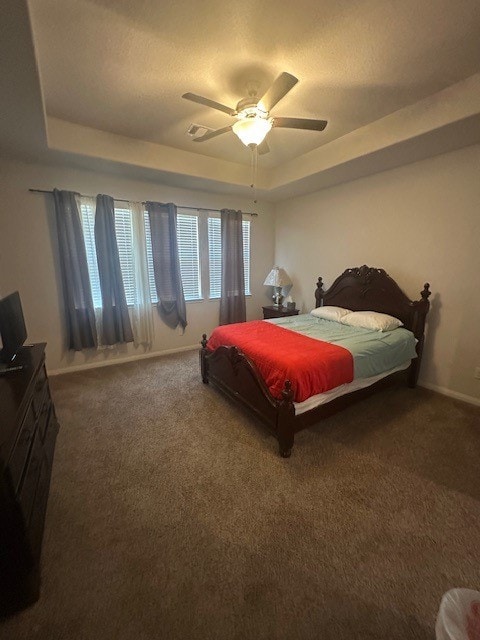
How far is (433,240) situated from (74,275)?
415 centimetres

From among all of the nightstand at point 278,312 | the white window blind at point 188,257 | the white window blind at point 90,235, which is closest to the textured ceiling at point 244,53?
the white window blind at point 90,235

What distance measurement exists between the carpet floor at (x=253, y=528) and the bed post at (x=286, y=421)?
0.10m

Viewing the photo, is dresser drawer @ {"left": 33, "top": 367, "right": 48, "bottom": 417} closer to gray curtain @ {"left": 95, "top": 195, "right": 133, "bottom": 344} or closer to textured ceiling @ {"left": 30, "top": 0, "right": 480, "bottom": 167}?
gray curtain @ {"left": 95, "top": 195, "right": 133, "bottom": 344}

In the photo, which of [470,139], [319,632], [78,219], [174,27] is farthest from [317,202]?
[319,632]

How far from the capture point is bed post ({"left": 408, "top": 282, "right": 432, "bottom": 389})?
2838 mm

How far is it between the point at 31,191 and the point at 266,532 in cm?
392

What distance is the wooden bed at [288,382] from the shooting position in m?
1.98

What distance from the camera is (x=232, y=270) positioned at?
4316mm

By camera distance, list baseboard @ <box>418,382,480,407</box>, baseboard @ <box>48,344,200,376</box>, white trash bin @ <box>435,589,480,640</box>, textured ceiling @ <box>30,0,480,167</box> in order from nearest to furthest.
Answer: white trash bin @ <box>435,589,480,640</box> < textured ceiling @ <box>30,0,480,167</box> < baseboard @ <box>418,382,480,407</box> < baseboard @ <box>48,344,200,376</box>

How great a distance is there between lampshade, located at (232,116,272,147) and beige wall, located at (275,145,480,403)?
2.00 meters

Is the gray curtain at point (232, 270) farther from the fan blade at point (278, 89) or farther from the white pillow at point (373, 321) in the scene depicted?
the fan blade at point (278, 89)

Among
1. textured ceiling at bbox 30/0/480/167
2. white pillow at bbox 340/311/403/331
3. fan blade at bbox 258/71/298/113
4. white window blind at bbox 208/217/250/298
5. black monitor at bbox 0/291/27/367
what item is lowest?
white pillow at bbox 340/311/403/331

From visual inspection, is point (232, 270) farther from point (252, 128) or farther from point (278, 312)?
point (252, 128)

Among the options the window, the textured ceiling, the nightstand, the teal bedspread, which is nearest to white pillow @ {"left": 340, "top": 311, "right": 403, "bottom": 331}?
the teal bedspread
